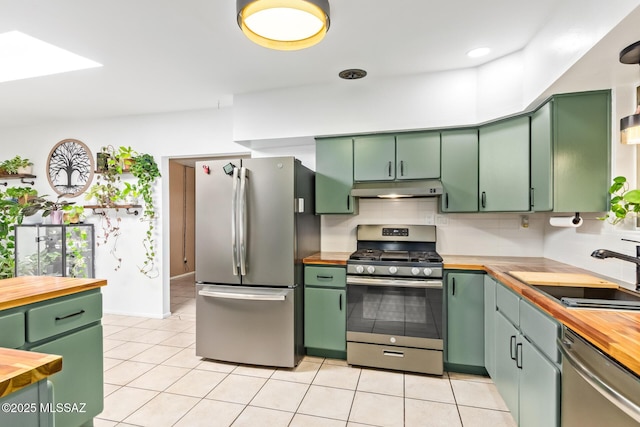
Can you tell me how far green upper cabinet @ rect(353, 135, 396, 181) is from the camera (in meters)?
3.04

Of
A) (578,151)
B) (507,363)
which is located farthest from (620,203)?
(507,363)

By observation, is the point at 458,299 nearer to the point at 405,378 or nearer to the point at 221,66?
the point at 405,378

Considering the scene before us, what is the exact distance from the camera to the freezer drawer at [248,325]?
Answer: 9.02ft

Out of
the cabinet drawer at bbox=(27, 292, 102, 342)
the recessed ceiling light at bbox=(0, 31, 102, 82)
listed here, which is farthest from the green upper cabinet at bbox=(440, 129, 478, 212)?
the recessed ceiling light at bbox=(0, 31, 102, 82)

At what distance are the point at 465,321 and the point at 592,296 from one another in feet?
3.11

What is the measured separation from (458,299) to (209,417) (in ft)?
6.46

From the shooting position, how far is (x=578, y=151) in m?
2.16

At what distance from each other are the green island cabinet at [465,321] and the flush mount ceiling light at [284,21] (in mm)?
2013

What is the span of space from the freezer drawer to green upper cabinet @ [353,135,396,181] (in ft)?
4.00

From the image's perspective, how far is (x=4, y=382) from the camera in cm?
81

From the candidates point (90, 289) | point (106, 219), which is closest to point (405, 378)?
point (90, 289)

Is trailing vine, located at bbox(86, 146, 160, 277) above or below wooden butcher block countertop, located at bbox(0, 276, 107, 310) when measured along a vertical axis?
above

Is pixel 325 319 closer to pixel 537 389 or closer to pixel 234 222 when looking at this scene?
pixel 234 222

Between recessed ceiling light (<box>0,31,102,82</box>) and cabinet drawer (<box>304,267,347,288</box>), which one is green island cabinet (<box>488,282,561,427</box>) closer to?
cabinet drawer (<box>304,267,347,288</box>)
